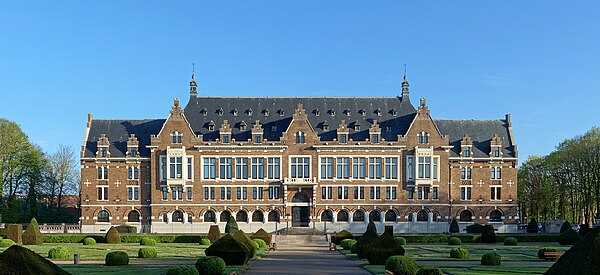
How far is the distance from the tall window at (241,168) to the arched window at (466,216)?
83.0 feet

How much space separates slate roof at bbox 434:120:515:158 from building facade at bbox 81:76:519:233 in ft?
3.51

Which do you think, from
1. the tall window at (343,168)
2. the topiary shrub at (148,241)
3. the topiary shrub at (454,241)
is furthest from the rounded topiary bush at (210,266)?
the tall window at (343,168)

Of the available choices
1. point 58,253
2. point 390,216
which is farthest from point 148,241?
point 390,216

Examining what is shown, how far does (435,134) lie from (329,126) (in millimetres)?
12137

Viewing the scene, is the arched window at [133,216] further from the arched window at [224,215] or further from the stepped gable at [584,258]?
the stepped gable at [584,258]

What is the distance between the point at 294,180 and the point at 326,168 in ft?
12.8

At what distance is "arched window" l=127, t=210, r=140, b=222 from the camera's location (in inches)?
3007

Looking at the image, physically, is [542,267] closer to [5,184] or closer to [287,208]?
[287,208]

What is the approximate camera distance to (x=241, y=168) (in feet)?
247

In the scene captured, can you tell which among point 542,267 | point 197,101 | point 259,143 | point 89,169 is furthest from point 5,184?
point 542,267

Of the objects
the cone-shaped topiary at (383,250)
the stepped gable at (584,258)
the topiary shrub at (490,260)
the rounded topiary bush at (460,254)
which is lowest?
the rounded topiary bush at (460,254)

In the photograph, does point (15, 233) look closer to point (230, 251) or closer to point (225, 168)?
point (225, 168)

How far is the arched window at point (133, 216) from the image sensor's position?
76.4 metres

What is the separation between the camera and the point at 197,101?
7912 cm
